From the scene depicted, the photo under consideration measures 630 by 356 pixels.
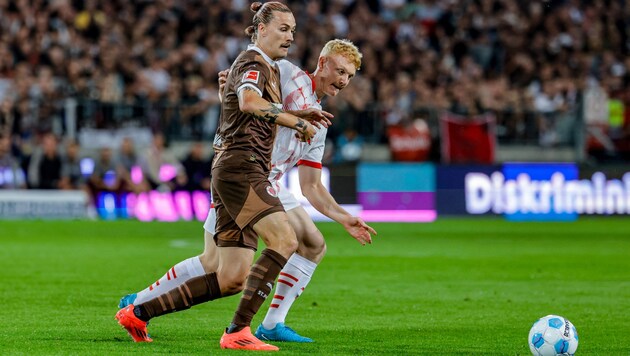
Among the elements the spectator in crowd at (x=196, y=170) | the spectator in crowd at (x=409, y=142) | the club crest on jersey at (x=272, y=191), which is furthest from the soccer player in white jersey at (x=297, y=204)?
the spectator in crowd at (x=409, y=142)

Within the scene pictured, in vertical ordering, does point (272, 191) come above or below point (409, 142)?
above

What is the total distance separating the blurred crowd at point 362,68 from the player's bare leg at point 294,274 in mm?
17445

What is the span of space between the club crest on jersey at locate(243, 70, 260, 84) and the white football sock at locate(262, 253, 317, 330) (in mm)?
1623

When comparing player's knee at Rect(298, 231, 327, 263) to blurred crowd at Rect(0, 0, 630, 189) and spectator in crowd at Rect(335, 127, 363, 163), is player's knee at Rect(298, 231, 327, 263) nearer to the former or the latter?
blurred crowd at Rect(0, 0, 630, 189)

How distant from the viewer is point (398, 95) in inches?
1137

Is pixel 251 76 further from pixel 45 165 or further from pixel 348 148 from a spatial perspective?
pixel 348 148

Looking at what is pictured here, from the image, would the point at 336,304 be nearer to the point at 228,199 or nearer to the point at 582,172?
the point at 228,199

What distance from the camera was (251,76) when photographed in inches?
288

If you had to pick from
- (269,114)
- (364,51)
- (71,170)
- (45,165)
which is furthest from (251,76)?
(364,51)

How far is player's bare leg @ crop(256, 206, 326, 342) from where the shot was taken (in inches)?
328

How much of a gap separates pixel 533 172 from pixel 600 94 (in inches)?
152

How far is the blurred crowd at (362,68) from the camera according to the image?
86.3 ft

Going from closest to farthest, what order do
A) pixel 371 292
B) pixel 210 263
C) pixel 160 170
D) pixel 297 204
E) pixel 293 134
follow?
pixel 210 263
pixel 293 134
pixel 297 204
pixel 371 292
pixel 160 170

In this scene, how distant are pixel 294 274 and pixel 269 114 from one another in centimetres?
164
